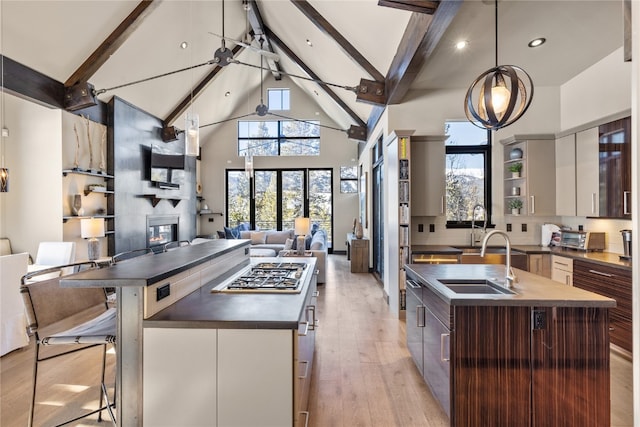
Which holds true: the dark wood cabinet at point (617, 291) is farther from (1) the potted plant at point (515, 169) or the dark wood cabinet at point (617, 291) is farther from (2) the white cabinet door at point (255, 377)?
(2) the white cabinet door at point (255, 377)

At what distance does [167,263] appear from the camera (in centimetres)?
184

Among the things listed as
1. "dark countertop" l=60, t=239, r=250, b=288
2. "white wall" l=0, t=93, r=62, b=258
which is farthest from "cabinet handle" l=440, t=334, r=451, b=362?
"white wall" l=0, t=93, r=62, b=258

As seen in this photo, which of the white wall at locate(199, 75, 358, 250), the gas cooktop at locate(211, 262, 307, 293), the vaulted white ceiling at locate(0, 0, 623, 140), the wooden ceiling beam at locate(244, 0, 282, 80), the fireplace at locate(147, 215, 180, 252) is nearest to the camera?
the gas cooktop at locate(211, 262, 307, 293)

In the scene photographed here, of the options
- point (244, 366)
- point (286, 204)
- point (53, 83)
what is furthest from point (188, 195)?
point (244, 366)

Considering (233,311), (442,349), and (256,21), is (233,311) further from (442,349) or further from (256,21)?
(256,21)

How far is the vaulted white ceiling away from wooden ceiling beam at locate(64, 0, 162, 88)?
2.7 inches

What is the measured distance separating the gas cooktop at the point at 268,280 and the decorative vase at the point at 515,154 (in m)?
3.54

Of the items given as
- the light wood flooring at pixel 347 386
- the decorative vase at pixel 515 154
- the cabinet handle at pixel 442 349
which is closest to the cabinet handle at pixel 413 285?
the cabinet handle at pixel 442 349

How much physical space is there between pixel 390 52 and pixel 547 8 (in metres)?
1.61

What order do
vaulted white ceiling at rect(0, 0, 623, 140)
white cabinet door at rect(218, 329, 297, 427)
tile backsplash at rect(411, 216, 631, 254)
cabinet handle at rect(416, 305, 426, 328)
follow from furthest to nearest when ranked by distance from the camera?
tile backsplash at rect(411, 216, 631, 254), vaulted white ceiling at rect(0, 0, 623, 140), cabinet handle at rect(416, 305, 426, 328), white cabinet door at rect(218, 329, 297, 427)

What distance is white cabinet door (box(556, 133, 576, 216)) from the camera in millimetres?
3834

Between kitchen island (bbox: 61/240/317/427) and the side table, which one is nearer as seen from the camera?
kitchen island (bbox: 61/240/317/427)

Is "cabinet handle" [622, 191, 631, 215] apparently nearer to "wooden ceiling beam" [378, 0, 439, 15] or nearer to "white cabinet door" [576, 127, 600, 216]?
"white cabinet door" [576, 127, 600, 216]

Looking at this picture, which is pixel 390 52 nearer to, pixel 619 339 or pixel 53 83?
pixel 619 339
